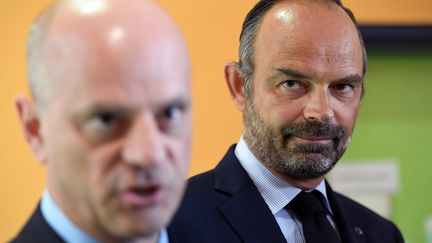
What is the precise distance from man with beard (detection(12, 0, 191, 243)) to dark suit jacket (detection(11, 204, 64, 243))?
4 centimetres

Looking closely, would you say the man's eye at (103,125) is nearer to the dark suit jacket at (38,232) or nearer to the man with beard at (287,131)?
the dark suit jacket at (38,232)

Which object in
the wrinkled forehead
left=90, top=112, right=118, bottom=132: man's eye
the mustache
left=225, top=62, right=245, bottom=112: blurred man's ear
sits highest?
left=90, top=112, right=118, bottom=132: man's eye

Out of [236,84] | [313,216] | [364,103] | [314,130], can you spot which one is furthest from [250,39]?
[364,103]

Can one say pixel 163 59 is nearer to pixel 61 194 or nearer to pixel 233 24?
pixel 61 194

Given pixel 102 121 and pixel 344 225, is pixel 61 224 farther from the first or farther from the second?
pixel 344 225

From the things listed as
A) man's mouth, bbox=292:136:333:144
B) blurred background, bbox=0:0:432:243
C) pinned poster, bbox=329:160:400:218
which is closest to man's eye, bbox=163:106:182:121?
man's mouth, bbox=292:136:333:144

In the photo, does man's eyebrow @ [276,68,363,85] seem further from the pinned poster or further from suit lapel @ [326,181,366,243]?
the pinned poster

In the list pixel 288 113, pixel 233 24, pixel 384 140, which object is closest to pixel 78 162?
pixel 288 113

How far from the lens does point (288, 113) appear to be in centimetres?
105

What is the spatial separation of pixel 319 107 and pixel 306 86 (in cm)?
5

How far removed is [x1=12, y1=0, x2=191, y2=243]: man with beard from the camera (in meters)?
0.57

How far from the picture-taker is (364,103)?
6.97ft

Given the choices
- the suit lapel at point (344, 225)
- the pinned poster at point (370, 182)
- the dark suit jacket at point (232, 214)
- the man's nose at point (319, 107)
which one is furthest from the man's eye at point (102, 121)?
the pinned poster at point (370, 182)

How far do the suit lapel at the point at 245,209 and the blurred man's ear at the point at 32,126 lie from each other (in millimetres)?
490
